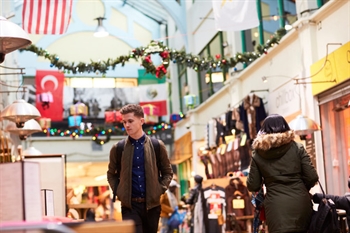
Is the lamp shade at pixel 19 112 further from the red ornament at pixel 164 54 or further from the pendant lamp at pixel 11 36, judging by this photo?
the red ornament at pixel 164 54

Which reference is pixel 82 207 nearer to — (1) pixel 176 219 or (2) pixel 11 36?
(1) pixel 176 219

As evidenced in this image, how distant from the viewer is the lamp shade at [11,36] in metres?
5.99

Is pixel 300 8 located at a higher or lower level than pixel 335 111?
higher

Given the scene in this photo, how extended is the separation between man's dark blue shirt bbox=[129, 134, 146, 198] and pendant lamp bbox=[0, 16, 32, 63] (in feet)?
4.46

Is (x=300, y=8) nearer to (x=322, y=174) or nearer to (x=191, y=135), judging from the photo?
(x=322, y=174)

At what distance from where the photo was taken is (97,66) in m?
16.0

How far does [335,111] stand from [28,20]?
209 inches

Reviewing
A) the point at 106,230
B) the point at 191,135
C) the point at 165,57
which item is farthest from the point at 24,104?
the point at 191,135

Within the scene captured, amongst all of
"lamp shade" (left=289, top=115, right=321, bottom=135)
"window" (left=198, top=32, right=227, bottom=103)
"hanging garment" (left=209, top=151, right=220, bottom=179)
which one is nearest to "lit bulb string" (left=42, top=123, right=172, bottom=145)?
"window" (left=198, top=32, right=227, bottom=103)

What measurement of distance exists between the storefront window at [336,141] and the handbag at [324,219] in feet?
18.8

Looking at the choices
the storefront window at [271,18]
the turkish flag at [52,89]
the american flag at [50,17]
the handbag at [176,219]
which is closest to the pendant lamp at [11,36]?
the american flag at [50,17]

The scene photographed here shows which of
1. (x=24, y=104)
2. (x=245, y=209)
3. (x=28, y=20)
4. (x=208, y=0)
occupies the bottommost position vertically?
(x=245, y=209)

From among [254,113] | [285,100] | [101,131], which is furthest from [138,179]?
[101,131]

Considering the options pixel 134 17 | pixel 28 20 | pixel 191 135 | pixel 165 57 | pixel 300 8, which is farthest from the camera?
pixel 134 17
